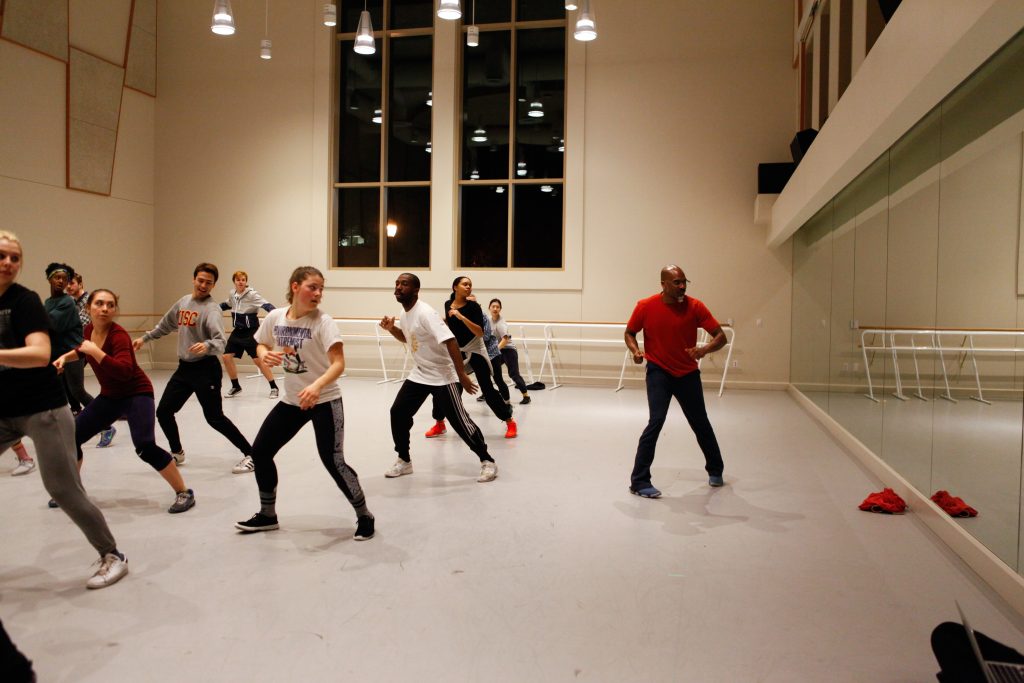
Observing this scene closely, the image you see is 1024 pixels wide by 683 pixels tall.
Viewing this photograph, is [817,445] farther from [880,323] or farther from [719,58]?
[719,58]

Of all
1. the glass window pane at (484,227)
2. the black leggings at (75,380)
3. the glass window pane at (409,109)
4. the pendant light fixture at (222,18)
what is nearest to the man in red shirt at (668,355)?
the black leggings at (75,380)

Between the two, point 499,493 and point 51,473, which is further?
point 499,493

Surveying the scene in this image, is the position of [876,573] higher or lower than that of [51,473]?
lower

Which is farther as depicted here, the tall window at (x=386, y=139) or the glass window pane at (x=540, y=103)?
the tall window at (x=386, y=139)

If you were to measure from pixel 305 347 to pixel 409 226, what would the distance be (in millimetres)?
8903

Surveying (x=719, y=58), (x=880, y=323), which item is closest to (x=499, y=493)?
(x=880, y=323)

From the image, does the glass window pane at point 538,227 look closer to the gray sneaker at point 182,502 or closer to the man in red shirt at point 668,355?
the man in red shirt at point 668,355

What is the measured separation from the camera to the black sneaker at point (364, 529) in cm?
367

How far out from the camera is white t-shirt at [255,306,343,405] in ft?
11.4

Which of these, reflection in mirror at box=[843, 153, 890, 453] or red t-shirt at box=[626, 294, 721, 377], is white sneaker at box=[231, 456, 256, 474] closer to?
red t-shirt at box=[626, 294, 721, 377]

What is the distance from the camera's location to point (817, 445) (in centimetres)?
632

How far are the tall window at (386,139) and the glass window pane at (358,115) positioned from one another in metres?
0.02

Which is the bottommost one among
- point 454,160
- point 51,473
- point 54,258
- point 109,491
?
point 109,491

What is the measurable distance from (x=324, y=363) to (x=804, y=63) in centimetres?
859
